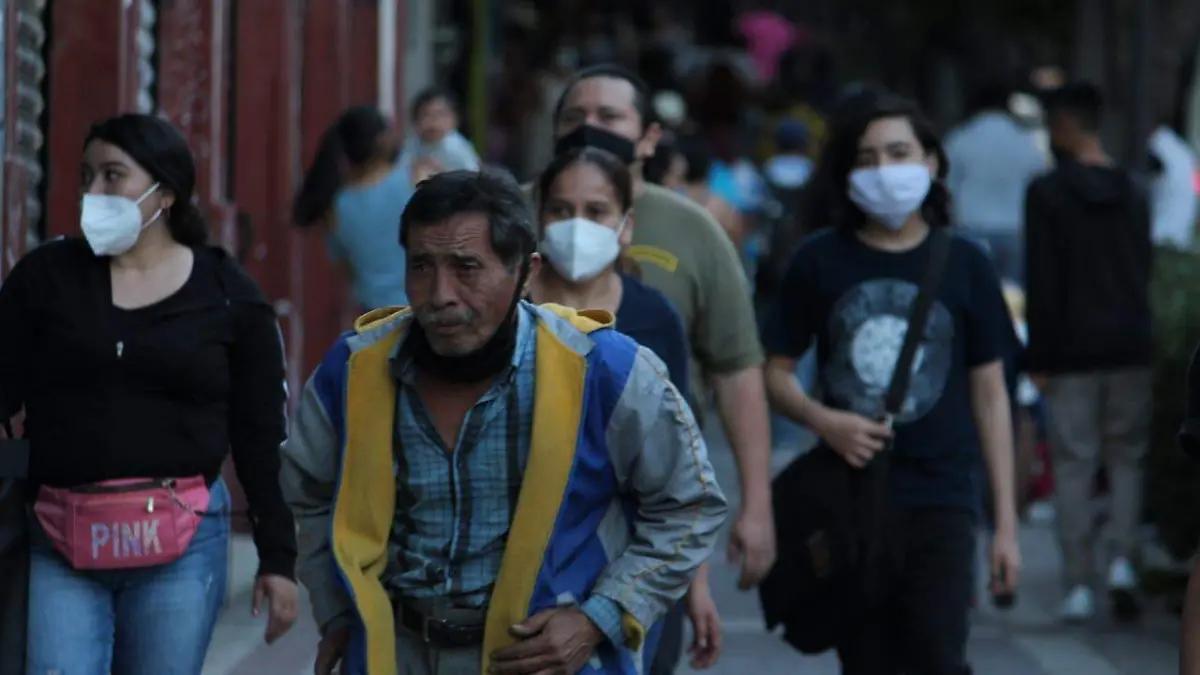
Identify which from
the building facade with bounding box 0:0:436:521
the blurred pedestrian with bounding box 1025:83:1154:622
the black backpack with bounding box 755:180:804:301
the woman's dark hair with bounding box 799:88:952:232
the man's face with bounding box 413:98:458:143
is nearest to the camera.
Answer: the woman's dark hair with bounding box 799:88:952:232

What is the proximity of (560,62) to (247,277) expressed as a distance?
20.0 metres

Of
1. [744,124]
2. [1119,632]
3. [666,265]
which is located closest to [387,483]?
A: [666,265]

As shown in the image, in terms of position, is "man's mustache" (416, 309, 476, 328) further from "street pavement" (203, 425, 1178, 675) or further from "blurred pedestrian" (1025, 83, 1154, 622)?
"blurred pedestrian" (1025, 83, 1154, 622)

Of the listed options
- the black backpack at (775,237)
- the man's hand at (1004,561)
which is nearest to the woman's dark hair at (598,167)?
the man's hand at (1004,561)

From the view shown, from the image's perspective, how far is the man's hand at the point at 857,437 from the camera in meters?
6.39

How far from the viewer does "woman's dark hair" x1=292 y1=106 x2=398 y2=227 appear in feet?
34.9

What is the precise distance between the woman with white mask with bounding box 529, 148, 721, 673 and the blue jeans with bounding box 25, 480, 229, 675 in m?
0.98

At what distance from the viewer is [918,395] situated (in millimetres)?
6477

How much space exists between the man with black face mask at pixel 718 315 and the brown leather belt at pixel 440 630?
189cm

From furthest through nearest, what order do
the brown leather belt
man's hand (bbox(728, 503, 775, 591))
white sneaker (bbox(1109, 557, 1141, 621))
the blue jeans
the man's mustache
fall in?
white sneaker (bbox(1109, 557, 1141, 621)) → man's hand (bbox(728, 503, 775, 591)) → the blue jeans → the brown leather belt → the man's mustache

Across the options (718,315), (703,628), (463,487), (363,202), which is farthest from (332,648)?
(363,202)

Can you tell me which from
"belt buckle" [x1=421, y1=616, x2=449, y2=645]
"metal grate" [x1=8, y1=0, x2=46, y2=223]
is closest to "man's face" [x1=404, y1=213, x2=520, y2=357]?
"belt buckle" [x1=421, y1=616, x2=449, y2=645]

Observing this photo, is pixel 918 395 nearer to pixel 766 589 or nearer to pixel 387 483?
pixel 766 589

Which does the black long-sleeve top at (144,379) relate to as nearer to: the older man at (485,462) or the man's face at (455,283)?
the older man at (485,462)
